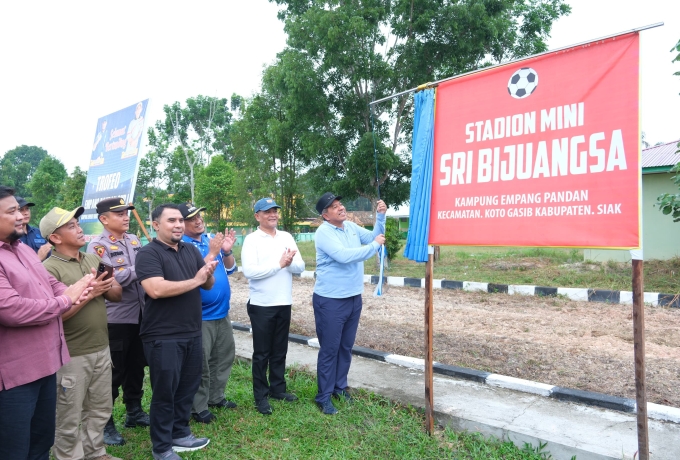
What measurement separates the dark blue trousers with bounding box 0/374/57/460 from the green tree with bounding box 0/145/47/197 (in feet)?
132

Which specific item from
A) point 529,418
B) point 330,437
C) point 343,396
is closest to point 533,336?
point 529,418

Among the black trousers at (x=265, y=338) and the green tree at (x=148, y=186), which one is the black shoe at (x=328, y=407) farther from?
the green tree at (x=148, y=186)

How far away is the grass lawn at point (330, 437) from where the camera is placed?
3.34 metres

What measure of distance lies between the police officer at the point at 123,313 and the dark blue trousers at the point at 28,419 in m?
1.07

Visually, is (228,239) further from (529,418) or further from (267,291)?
(529,418)

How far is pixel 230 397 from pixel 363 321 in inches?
118

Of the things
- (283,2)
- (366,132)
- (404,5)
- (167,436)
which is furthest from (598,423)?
(283,2)

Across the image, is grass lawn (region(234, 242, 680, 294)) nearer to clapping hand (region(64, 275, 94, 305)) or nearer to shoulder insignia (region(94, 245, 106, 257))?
shoulder insignia (region(94, 245, 106, 257))

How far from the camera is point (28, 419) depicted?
2480mm

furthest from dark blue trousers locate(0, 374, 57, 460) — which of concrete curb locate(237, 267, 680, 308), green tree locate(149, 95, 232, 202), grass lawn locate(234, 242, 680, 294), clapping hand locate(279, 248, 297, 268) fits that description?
green tree locate(149, 95, 232, 202)

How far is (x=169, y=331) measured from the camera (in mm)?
3242

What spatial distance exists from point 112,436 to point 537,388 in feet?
11.0

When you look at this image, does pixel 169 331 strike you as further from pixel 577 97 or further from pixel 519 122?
pixel 577 97

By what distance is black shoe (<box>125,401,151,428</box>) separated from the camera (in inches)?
159
